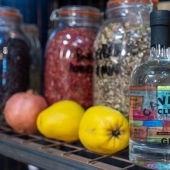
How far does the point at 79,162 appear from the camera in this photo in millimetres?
491

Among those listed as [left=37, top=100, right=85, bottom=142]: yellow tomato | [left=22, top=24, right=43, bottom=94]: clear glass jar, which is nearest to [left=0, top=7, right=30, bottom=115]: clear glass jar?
[left=22, top=24, right=43, bottom=94]: clear glass jar

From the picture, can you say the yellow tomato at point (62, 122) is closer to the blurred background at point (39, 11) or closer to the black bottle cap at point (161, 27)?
the black bottle cap at point (161, 27)

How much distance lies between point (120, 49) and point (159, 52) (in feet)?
0.41

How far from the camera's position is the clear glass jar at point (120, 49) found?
622mm

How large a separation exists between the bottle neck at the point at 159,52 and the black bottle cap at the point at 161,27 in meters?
0.01

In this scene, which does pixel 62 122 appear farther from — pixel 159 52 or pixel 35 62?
pixel 35 62

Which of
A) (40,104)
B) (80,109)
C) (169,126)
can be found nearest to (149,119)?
(169,126)

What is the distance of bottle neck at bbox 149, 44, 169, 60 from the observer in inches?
20.2

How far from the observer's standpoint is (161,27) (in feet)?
1.60

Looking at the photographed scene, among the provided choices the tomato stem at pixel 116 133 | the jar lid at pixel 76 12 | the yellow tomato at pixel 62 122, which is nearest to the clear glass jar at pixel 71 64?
the jar lid at pixel 76 12

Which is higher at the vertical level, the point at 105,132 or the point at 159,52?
the point at 159,52

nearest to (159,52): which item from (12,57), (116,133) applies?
(116,133)

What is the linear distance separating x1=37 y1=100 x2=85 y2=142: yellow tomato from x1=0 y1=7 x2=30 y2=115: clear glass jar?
0.64ft

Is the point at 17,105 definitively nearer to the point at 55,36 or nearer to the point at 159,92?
the point at 55,36
